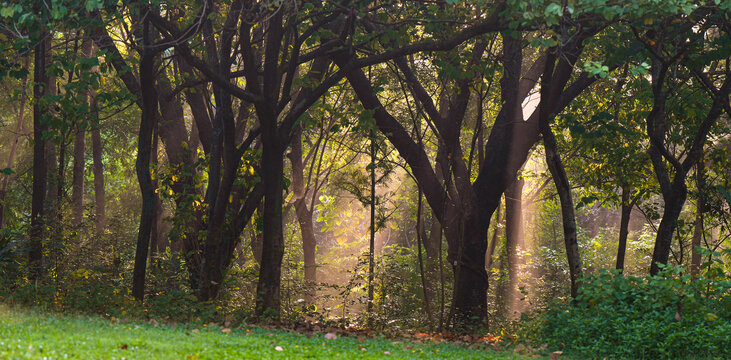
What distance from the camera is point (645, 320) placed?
9.11m

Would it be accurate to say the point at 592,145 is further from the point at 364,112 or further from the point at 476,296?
the point at 364,112

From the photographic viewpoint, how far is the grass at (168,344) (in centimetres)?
602

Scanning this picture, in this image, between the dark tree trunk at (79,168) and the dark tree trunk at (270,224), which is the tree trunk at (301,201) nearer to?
the dark tree trunk at (79,168)

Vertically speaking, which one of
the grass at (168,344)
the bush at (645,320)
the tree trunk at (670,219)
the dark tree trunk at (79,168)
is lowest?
the grass at (168,344)

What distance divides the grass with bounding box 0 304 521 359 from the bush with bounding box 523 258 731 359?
1.48 m

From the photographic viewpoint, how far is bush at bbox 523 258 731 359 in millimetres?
8703

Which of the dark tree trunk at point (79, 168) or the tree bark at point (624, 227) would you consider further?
the dark tree trunk at point (79, 168)

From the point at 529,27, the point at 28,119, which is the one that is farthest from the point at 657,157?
the point at 28,119

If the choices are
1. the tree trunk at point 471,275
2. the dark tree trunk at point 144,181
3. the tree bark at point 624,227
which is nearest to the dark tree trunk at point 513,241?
the tree bark at point 624,227

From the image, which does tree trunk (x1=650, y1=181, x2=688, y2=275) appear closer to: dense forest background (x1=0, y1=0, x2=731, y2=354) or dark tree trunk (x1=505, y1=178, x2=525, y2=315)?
dense forest background (x1=0, y1=0, x2=731, y2=354)

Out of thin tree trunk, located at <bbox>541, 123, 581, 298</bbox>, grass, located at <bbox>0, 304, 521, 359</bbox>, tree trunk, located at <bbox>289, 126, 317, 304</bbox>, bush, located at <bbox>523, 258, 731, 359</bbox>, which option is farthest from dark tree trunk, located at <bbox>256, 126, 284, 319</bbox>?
tree trunk, located at <bbox>289, 126, 317, 304</bbox>

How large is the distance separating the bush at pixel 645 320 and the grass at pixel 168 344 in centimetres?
148

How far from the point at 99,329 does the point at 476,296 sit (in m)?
8.50

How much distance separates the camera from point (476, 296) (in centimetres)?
1430
